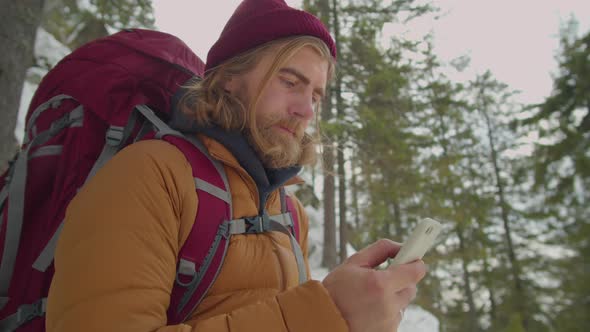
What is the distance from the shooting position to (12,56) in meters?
3.09

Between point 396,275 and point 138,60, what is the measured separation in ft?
5.52

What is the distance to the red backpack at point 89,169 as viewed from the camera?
123 centimetres

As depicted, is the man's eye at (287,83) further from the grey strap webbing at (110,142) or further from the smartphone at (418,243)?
the smartphone at (418,243)

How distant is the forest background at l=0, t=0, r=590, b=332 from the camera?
6.31 metres

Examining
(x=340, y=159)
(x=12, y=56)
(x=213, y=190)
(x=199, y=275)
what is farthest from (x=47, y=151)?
(x=340, y=159)

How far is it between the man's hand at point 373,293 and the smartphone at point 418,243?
0.16 feet

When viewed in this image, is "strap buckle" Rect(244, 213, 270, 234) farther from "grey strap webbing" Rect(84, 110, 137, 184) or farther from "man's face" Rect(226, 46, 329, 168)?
"grey strap webbing" Rect(84, 110, 137, 184)

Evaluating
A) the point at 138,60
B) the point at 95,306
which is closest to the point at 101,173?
the point at 95,306

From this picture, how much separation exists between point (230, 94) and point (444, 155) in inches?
555

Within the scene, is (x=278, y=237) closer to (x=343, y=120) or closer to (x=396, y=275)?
(x=396, y=275)

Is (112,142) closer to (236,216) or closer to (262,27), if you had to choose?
(236,216)

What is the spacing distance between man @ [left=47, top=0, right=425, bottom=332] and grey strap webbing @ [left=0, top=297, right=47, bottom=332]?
40 cm

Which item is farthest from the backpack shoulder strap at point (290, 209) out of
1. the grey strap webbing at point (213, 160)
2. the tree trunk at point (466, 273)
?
the tree trunk at point (466, 273)

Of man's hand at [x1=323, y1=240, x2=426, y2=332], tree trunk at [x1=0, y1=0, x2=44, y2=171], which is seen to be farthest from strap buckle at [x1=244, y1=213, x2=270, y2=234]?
tree trunk at [x1=0, y1=0, x2=44, y2=171]
